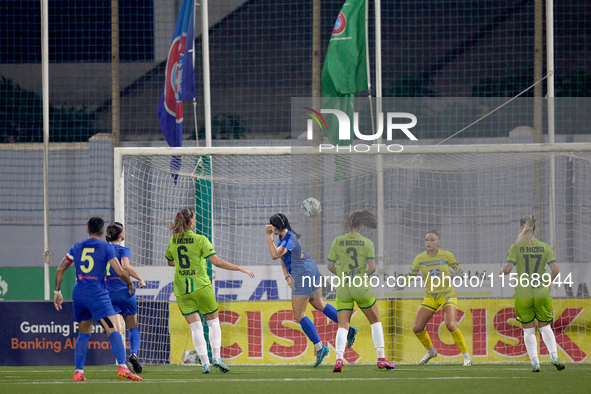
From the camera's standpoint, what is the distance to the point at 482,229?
11.5 metres

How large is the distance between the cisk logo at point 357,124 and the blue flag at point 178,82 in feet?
8.05

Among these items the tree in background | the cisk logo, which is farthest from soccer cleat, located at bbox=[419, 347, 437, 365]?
the tree in background

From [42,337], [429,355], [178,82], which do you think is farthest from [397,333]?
[178,82]

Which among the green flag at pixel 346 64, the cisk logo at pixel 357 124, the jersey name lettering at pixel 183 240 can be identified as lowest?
the jersey name lettering at pixel 183 240

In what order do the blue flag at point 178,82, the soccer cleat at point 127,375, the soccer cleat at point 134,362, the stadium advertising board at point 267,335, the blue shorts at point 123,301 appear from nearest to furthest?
1. the soccer cleat at point 127,375
2. the soccer cleat at point 134,362
3. the blue shorts at point 123,301
4. the stadium advertising board at point 267,335
5. the blue flag at point 178,82

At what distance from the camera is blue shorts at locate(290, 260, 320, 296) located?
7.83m

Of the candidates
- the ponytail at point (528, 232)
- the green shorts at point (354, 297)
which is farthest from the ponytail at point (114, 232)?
the ponytail at point (528, 232)

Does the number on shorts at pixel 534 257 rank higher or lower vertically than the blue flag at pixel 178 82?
lower

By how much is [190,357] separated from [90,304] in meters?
2.99

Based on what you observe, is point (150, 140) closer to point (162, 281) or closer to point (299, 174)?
point (162, 281)

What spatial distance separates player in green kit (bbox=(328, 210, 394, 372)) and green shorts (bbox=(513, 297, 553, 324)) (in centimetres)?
158

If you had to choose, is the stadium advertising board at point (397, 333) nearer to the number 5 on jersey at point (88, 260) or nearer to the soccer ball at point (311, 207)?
the soccer ball at point (311, 207)

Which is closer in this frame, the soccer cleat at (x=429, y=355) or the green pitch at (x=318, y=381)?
the green pitch at (x=318, y=381)

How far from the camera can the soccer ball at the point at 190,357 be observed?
907cm
